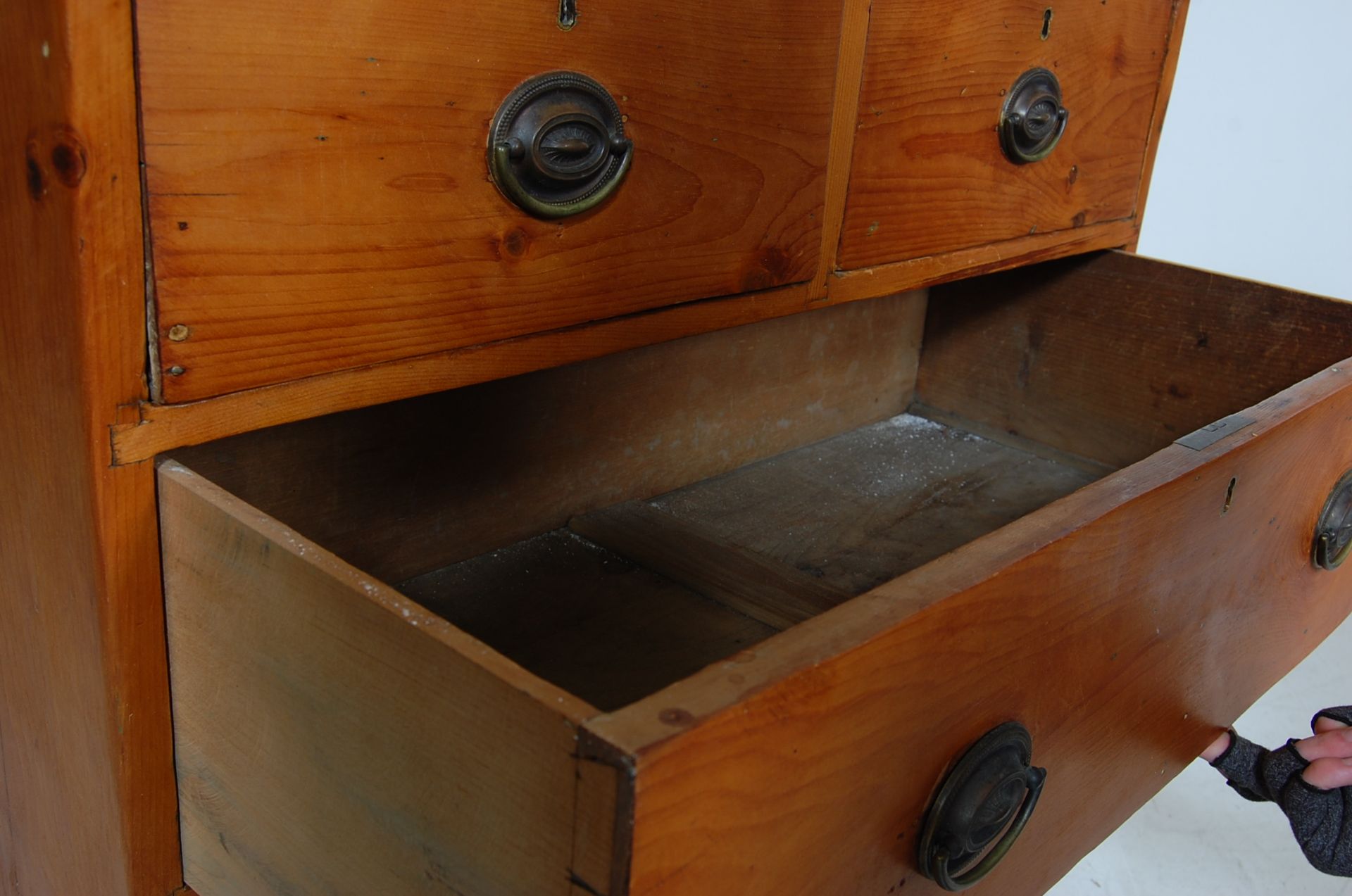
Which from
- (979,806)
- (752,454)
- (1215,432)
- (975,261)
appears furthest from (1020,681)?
(752,454)

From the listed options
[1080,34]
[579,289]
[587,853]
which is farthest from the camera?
[1080,34]

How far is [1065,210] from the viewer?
1321mm

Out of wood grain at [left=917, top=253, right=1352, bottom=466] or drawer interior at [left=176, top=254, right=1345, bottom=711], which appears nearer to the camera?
drawer interior at [left=176, top=254, right=1345, bottom=711]

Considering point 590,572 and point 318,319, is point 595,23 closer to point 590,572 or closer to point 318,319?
point 318,319

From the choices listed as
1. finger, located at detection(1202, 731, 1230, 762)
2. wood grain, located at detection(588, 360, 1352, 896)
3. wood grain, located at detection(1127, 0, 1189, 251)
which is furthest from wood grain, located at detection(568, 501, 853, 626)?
wood grain, located at detection(1127, 0, 1189, 251)

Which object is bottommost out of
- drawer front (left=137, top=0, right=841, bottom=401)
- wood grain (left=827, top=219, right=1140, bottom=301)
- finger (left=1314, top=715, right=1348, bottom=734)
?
finger (left=1314, top=715, right=1348, bottom=734)

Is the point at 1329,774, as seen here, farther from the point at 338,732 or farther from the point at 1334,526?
the point at 338,732

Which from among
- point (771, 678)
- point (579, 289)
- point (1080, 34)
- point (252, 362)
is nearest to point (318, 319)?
point (252, 362)

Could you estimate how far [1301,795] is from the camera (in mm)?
1042

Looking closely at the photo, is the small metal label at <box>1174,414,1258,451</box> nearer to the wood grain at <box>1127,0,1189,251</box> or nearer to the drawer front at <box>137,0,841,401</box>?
the drawer front at <box>137,0,841,401</box>

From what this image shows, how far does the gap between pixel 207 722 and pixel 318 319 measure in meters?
0.22

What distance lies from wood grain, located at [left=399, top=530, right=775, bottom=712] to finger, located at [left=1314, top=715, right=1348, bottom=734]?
1.67 feet

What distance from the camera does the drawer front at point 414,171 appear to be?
0.61 m

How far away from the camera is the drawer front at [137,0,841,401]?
0.61 m
